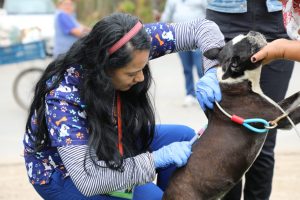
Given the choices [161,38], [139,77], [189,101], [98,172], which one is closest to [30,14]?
[189,101]

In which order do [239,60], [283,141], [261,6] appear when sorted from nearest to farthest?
[239,60], [261,6], [283,141]

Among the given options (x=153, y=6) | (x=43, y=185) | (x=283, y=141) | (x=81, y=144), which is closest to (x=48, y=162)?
(x=43, y=185)

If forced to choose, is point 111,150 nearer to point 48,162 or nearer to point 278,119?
point 48,162

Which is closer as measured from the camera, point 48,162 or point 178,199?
point 178,199

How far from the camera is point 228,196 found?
328 centimetres

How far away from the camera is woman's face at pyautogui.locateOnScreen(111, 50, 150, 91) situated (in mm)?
A: 2465

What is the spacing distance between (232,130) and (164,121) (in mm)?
3923

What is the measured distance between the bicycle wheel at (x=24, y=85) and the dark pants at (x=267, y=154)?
4.39 m

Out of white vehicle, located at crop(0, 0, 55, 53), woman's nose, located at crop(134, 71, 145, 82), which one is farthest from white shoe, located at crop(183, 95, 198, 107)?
woman's nose, located at crop(134, 71, 145, 82)

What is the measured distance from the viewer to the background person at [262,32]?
3027 millimetres

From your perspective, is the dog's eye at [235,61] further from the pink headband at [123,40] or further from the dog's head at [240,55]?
the pink headband at [123,40]

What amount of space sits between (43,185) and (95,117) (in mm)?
426

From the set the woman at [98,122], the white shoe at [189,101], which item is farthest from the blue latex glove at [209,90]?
the white shoe at [189,101]

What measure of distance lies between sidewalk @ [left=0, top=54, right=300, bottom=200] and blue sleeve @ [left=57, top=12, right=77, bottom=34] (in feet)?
3.55
